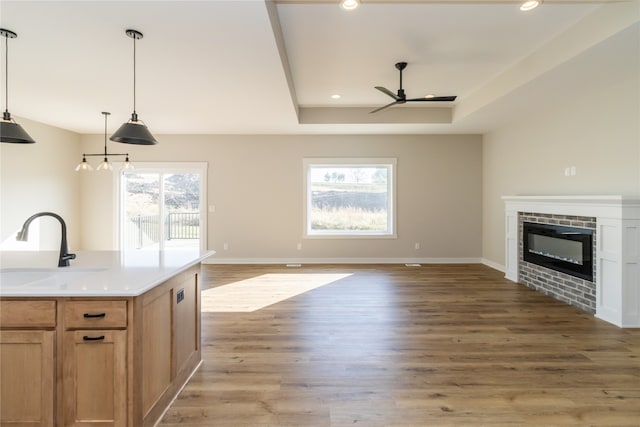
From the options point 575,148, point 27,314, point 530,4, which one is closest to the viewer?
point 27,314

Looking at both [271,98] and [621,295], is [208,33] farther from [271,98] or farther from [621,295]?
[621,295]

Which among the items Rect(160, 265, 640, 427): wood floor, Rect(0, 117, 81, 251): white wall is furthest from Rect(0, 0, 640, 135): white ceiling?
Rect(160, 265, 640, 427): wood floor

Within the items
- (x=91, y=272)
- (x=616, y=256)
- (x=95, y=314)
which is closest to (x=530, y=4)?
(x=616, y=256)

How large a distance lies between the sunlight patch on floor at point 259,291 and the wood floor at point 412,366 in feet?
0.90

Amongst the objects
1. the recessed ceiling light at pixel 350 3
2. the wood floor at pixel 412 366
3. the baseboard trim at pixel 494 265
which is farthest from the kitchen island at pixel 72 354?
the baseboard trim at pixel 494 265

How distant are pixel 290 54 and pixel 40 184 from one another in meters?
5.44

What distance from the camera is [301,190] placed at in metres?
6.76

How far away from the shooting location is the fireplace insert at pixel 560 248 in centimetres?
387

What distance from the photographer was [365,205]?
6.93m

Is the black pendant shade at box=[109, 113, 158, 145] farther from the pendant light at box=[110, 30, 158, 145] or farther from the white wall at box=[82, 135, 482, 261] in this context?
the white wall at box=[82, 135, 482, 261]

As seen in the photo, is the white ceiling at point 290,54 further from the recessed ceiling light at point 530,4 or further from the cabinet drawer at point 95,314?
the cabinet drawer at point 95,314

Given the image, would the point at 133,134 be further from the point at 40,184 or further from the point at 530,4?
the point at 40,184

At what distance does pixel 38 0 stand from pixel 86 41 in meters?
0.58

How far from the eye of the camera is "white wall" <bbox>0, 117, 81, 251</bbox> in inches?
205
